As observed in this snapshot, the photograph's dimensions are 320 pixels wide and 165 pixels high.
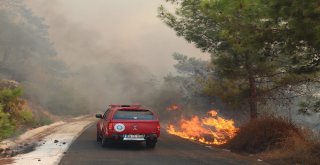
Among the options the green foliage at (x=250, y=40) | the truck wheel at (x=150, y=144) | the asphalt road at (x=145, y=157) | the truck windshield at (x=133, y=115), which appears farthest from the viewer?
the truck wheel at (x=150, y=144)

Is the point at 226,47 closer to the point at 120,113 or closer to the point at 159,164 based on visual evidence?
the point at 120,113

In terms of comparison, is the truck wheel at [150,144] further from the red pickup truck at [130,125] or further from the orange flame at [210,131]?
the orange flame at [210,131]

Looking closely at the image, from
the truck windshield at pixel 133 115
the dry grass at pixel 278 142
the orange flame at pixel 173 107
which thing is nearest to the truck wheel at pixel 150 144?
the truck windshield at pixel 133 115

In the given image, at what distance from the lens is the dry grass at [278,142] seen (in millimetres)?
12672

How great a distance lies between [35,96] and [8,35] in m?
11.6

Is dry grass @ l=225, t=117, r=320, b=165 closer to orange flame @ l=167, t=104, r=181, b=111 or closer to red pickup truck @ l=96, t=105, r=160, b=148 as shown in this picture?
red pickup truck @ l=96, t=105, r=160, b=148

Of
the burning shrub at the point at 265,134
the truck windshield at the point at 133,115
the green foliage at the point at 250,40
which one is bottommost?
the burning shrub at the point at 265,134

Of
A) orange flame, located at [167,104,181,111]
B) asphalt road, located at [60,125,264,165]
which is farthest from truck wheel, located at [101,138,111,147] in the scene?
orange flame, located at [167,104,181,111]

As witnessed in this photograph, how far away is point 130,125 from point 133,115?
1.55 ft

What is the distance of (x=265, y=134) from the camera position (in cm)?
1552

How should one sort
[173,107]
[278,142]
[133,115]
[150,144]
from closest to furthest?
1. [278,142]
2. [133,115]
3. [150,144]
4. [173,107]

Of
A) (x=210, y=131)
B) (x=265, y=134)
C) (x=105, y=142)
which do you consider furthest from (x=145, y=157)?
(x=210, y=131)

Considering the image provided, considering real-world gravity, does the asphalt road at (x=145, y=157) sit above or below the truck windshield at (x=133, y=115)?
Result: below

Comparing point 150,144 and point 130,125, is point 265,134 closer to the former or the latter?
point 150,144
